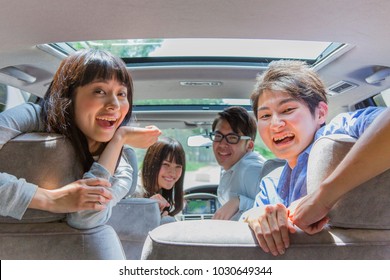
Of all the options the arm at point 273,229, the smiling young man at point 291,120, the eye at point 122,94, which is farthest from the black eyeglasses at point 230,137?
the arm at point 273,229

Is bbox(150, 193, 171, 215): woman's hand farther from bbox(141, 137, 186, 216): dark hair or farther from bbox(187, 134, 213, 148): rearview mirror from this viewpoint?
bbox(187, 134, 213, 148): rearview mirror

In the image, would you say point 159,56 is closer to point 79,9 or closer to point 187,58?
point 187,58

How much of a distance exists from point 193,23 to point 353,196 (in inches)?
25.9

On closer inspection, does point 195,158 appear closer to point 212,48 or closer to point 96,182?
point 212,48

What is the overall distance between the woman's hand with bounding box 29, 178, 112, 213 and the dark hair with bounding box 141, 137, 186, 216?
0.86 meters

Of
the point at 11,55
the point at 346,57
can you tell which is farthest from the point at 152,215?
the point at 346,57

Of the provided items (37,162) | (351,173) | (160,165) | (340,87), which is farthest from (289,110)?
(160,165)

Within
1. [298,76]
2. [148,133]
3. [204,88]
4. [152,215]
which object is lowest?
[152,215]

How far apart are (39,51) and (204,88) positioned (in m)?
0.62

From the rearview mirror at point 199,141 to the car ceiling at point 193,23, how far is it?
2.09ft

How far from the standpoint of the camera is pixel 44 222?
618 millimetres

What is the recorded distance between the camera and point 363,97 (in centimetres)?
149

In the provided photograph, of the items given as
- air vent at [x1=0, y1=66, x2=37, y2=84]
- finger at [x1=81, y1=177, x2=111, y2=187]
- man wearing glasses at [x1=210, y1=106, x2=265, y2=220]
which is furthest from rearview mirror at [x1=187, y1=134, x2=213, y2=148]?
finger at [x1=81, y1=177, x2=111, y2=187]

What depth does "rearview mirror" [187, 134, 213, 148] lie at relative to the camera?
66.5 inches
